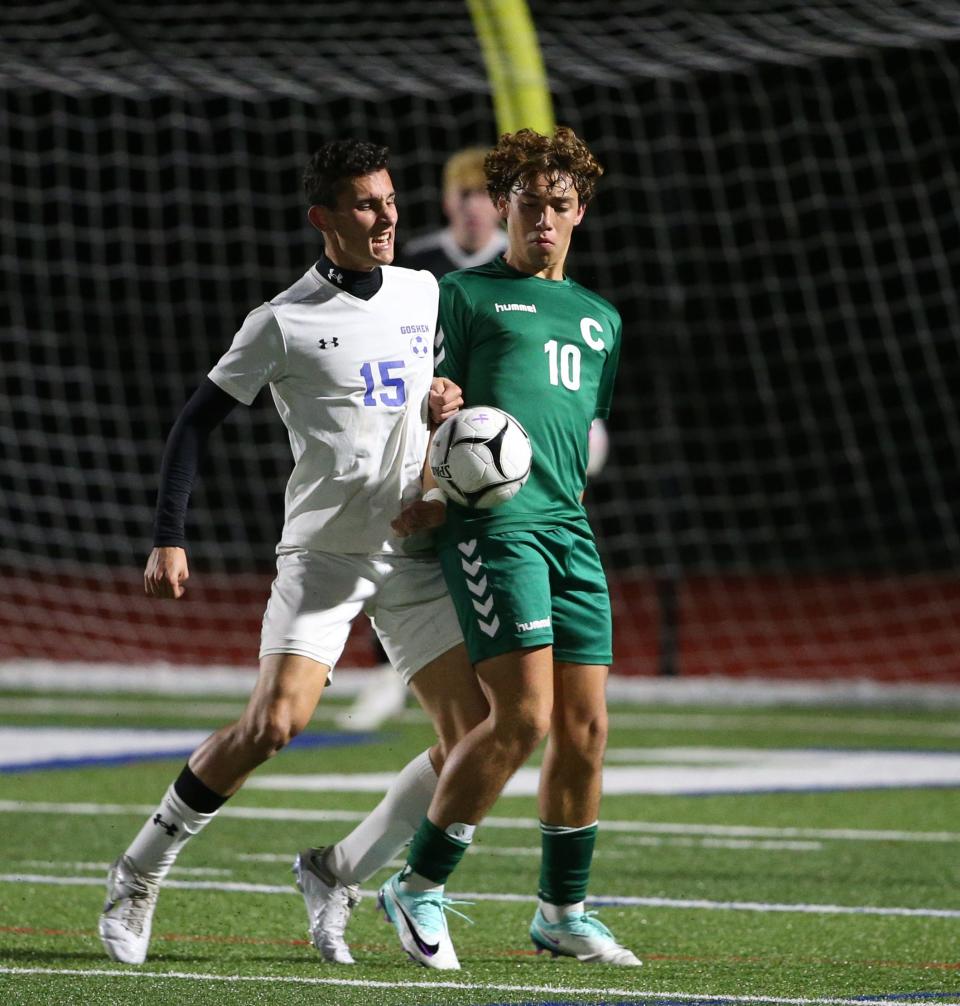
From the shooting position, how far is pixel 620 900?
233 inches

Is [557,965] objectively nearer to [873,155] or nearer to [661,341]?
[661,341]

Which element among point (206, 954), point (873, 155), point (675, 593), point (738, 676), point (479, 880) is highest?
point (873, 155)

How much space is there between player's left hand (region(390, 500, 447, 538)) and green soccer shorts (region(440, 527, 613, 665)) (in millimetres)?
78

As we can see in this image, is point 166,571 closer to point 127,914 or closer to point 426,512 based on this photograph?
point 426,512

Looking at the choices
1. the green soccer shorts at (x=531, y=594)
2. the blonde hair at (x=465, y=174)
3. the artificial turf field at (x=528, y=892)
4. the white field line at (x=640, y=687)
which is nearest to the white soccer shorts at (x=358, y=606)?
the green soccer shorts at (x=531, y=594)

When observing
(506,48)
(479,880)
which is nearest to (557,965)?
(479,880)

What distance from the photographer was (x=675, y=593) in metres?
14.7

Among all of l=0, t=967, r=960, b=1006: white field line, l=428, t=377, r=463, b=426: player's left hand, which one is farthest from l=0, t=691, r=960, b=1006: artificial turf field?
l=428, t=377, r=463, b=426: player's left hand

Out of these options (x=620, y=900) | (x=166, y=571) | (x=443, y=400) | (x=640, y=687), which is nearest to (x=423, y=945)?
(x=166, y=571)

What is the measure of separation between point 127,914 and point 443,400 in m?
1.45

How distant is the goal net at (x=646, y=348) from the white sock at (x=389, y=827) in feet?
39.3

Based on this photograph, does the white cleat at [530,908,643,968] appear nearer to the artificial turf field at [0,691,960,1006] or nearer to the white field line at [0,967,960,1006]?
the artificial turf field at [0,691,960,1006]

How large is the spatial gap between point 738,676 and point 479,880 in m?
11.2

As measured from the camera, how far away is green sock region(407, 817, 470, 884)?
474 cm
